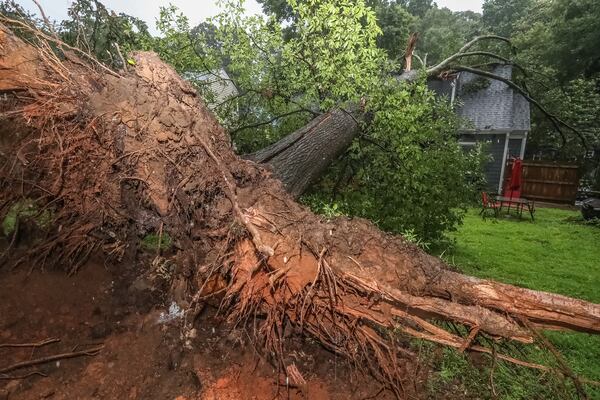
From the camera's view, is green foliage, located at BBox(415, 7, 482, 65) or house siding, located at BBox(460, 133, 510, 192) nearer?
house siding, located at BBox(460, 133, 510, 192)

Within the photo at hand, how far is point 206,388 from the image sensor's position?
77.4 inches

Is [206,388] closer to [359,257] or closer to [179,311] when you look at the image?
[179,311]

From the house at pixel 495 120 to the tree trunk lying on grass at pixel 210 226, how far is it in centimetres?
1353

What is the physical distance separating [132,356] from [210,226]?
1013 mm

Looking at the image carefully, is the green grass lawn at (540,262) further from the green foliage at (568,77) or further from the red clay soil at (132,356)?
the green foliage at (568,77)

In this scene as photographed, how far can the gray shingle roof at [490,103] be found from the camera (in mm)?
14484

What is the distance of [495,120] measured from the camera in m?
14.8

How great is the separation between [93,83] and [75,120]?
1.32 feet

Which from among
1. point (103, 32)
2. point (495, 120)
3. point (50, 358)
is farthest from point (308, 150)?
point (495, 120)

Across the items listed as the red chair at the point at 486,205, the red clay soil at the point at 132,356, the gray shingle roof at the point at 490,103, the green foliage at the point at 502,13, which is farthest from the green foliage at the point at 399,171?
the green foliage at the point at 502,13

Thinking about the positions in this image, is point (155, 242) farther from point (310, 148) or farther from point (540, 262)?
point (540, 262)

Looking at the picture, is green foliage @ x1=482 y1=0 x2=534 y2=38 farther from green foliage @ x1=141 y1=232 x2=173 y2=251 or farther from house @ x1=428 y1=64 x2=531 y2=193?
green foliage @ x1=141 y1=232 x2=173 y2=251

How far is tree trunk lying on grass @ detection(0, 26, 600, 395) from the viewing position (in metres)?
1.99


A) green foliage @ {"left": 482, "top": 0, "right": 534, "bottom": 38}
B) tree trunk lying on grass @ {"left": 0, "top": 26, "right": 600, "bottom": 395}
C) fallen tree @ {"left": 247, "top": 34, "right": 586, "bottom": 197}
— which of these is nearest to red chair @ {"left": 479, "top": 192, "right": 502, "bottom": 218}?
fallen tree @ {"left": 247, "top": 34, "right": 586, "bottom": 197}
